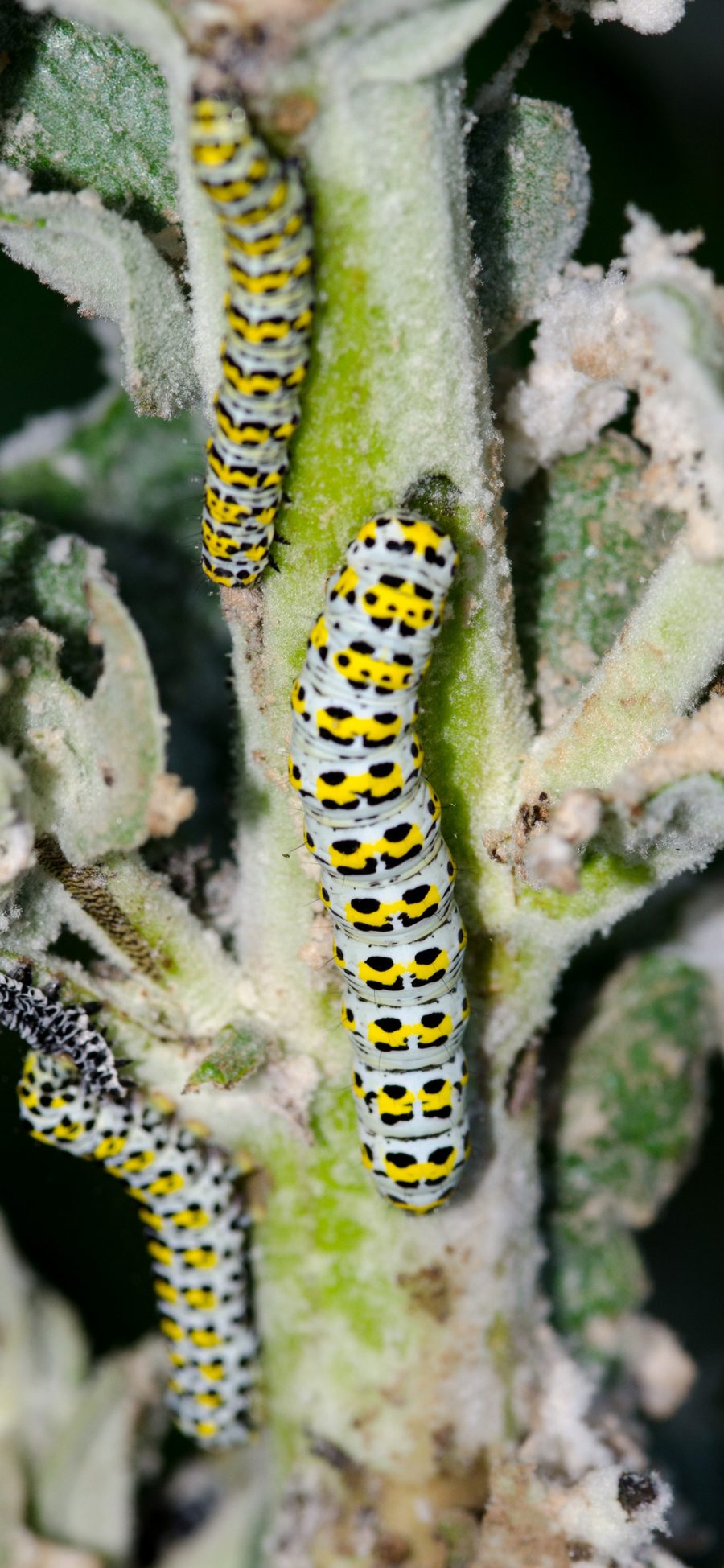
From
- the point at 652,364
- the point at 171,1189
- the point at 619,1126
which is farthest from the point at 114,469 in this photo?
the point at 619,1126

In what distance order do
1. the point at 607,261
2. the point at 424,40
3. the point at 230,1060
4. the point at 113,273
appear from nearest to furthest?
1. the point at 424,40
2. the point at 113,273
3. the point at 230,1060
4. the point at 607,261

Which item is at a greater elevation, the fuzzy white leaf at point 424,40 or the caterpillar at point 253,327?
the fuzzy white leaf at point 424,40

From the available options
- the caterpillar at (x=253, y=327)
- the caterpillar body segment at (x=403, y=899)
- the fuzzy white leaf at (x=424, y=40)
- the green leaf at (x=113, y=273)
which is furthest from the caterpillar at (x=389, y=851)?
the fuzzy white leaf at (x=424, y=40)

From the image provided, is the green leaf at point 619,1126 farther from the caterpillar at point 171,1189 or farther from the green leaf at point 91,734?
the green leaf at point 91,734

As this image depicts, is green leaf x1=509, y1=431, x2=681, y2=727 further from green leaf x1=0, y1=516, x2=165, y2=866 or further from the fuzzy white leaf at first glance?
the fuzzy white leaf

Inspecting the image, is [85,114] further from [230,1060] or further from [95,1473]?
[95,1473]
